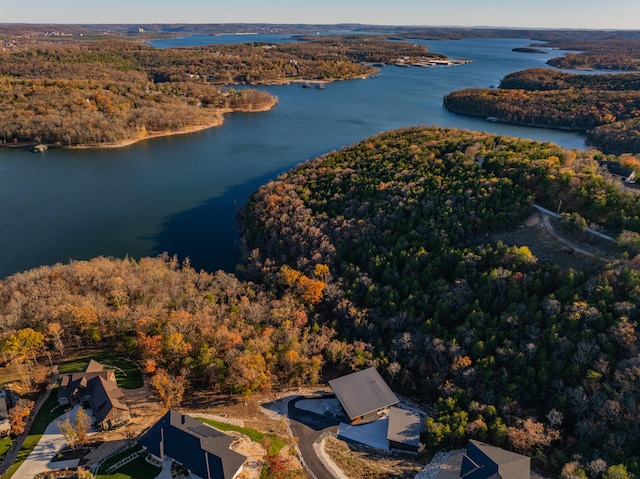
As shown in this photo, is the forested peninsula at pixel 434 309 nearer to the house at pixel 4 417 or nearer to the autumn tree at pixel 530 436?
the autumn tree at pixel 530 436

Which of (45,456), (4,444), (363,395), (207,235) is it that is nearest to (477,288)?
(363,395)

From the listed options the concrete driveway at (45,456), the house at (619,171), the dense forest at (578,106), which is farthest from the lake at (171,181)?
the house at (619,171)

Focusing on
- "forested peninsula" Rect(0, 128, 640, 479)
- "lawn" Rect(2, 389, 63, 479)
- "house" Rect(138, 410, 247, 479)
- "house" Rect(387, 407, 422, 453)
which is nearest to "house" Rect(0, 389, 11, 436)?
"lawn" Rect(2, 389, 63, 479)

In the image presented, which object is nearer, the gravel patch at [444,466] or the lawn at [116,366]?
the gravel patch at [444,466]

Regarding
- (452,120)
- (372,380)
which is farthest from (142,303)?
(452,120)

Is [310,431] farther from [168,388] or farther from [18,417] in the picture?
[18,417]

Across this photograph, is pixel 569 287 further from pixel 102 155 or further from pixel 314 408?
pixel 102 155
